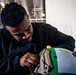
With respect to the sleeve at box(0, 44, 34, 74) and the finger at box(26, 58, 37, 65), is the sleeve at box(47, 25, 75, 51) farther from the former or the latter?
the finger at box(26, 58, 37, 65)

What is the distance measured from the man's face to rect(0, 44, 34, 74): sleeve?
0.04 m

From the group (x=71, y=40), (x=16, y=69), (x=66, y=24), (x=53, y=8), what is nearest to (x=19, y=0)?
(x=53, y=8)

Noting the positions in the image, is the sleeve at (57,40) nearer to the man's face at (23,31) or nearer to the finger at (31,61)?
the man's face at (23,31)

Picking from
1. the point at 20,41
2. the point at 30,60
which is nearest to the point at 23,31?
the point at 20,41

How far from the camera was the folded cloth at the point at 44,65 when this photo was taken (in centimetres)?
79

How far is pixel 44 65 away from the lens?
0.80 m

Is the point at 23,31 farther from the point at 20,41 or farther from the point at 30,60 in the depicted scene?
the point at 30,60

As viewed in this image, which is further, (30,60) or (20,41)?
(20,41)

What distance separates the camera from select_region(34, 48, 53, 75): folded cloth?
0.79m

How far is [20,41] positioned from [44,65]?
243 millimetres

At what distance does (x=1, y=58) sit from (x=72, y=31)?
4.87ft

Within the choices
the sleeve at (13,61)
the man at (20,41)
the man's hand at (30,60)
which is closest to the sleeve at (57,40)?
the man at (20,41)

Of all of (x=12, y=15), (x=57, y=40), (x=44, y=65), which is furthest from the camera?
(x=57, y=40)

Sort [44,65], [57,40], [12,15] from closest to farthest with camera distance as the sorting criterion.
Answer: [44,65] → [12,15] → [57,40]
